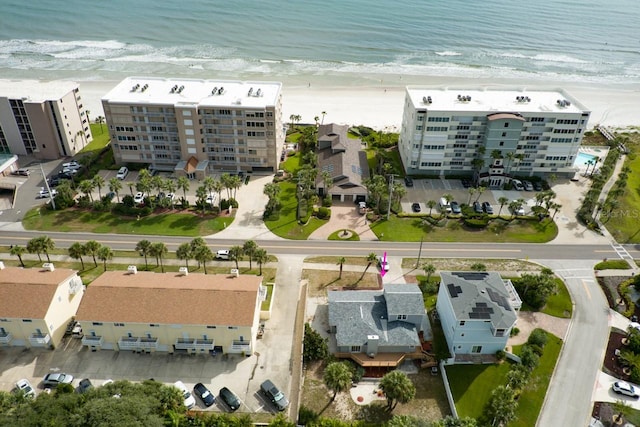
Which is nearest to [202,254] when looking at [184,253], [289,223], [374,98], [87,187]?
[184,253]

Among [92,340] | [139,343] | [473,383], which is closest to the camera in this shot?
[473,383]

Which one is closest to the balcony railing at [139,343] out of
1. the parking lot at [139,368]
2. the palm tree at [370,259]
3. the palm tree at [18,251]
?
the parking lot at [139,368]

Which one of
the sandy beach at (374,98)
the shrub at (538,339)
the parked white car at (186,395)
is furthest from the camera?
the sandy beach at (374,98)

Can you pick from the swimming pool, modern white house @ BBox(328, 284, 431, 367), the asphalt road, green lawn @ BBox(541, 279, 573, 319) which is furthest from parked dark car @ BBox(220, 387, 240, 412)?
the swimming pool

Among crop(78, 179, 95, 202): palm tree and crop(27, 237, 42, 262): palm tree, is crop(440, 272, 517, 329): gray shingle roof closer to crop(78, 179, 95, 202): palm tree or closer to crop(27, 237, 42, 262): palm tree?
crop(27, 237, 42, 262): palm tree

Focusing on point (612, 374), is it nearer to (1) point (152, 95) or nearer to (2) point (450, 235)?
(2) point (450, 235)

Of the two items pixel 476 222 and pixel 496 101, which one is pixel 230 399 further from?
pixel 496 101

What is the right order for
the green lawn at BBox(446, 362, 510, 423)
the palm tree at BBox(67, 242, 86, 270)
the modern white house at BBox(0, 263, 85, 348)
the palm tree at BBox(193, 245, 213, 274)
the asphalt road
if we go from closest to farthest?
the green lawn at BBox(446, 362, 510, 423), the modern white house at BBox(0, 263, 85, 348), the palm tree at BBox(193, 245, 213, 274), the palm tree at BBox(67, 242, 86, 270), the asphalt road

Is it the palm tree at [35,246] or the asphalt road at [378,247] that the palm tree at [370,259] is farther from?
the palm tree at [35,246]
